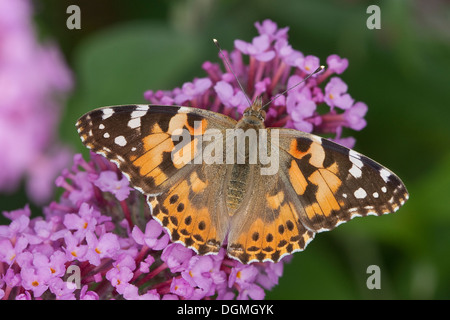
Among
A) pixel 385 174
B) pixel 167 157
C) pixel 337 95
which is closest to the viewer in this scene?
pixel 385 174

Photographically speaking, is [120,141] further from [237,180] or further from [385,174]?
[385,174]

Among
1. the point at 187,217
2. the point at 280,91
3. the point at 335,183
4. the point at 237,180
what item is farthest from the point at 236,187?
the point at 280,91

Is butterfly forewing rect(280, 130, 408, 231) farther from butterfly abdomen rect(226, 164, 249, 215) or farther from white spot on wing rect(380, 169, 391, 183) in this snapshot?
butterfly abdomen rect(226, 164, 249, 215)

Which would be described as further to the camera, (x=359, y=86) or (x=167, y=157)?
(x=359, y=86)

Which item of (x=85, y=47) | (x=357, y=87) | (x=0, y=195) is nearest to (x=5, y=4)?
(x=85, y=47)

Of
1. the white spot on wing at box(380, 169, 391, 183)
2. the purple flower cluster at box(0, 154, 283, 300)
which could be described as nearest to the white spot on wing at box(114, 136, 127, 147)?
the purple flower cluster at box(0, 154, 283, 300)
